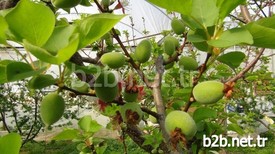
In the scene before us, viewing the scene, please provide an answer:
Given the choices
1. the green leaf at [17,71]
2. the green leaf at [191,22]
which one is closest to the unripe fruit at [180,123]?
the green leaf at [191,22]

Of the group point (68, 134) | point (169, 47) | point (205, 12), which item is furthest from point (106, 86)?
point (68, 134)

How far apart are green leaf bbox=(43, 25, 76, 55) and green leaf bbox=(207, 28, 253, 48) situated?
0.66 ft

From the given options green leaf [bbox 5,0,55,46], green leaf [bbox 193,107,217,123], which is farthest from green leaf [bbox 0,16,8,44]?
green leaf [bbox 193,107,217,123]

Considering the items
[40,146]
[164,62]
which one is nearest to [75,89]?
[164,62]

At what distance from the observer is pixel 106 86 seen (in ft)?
1.96

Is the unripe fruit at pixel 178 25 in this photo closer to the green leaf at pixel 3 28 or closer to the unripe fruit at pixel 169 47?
the unripe fruit at pixel 169 47

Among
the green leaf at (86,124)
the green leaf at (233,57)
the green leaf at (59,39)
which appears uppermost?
the green leaf at (59,39)

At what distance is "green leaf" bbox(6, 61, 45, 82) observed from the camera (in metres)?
0.44

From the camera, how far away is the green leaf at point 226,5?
1.78ft

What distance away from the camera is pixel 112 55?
737 mm

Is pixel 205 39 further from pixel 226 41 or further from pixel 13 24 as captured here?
pixel 13 24

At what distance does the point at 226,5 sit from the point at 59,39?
25 centimetres

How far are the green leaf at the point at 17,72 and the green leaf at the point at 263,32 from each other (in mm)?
285

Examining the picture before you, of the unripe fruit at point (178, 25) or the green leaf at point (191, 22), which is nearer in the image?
the green leaf at point (191, 22)
